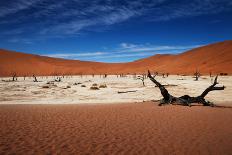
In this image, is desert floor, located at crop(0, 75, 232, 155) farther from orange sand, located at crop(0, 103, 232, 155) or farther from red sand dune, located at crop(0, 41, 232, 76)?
red sand dune, located at crop(0, 41, 232, 76)

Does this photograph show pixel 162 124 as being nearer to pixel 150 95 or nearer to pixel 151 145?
pixel 151 145

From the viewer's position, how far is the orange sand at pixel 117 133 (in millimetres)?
7930

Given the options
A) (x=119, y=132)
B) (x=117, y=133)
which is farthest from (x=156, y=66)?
(x=117, y=133)

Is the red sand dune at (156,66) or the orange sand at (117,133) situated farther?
the red sand dune at (156,66)

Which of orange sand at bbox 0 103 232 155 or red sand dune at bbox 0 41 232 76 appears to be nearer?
orange sand at bbox 0 103 232 155

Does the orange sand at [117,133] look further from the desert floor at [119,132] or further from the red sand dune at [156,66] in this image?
the red sand dune at [156,66]

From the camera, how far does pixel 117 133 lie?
994cm

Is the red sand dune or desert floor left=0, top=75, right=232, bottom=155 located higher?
the red sand dune

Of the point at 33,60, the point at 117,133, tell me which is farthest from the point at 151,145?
the point at 33,60

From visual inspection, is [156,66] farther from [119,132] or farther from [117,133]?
[117,133]

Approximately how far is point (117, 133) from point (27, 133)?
3168mm

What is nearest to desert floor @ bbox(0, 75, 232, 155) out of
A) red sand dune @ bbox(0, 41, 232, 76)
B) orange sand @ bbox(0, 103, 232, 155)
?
orange sand @ bbox(0, 103, 232, 155)

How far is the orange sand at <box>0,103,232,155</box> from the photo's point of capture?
793 centimetres

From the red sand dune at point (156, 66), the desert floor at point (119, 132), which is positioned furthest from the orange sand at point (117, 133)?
the red sand dune at point (156, 66)
